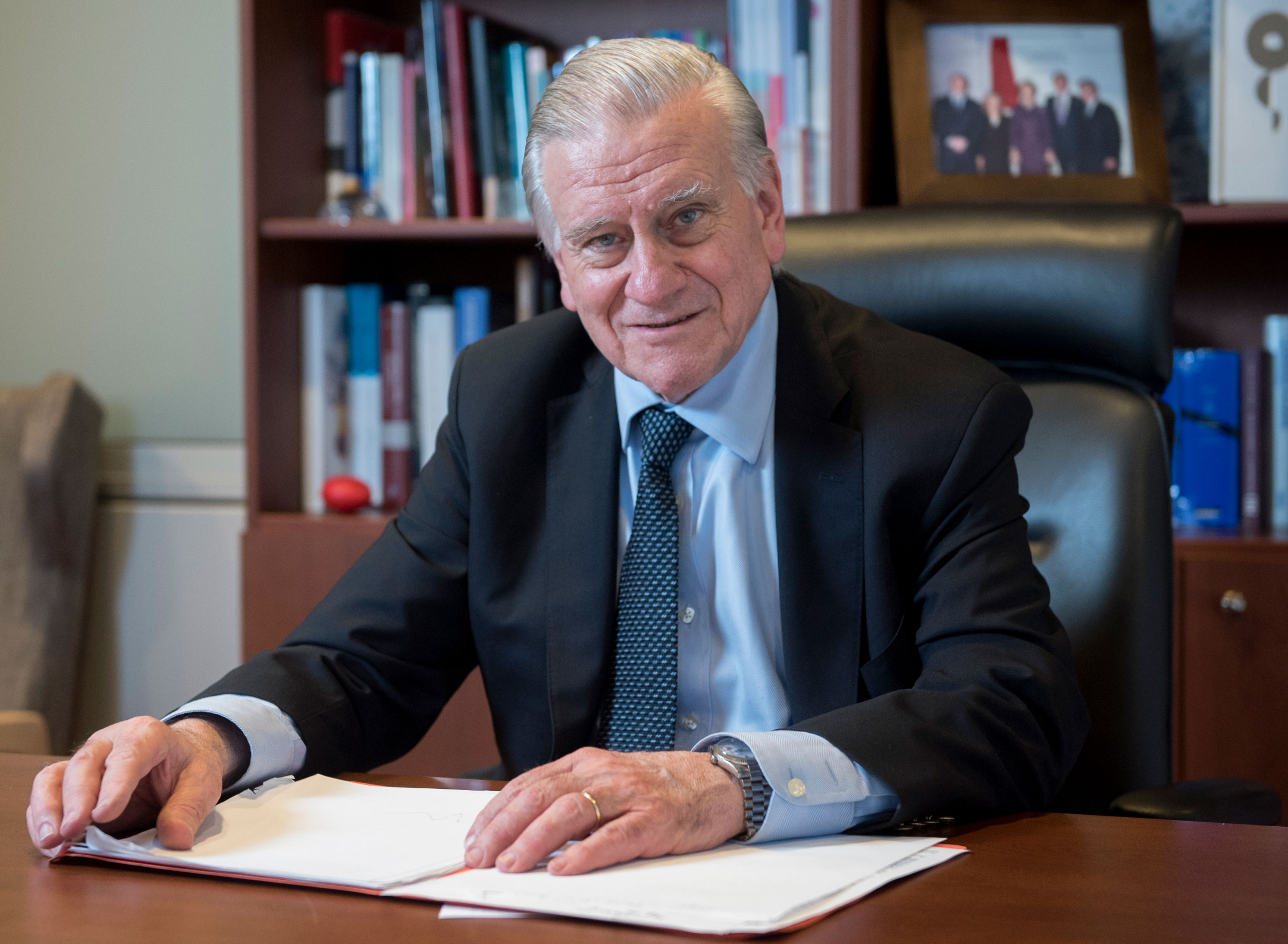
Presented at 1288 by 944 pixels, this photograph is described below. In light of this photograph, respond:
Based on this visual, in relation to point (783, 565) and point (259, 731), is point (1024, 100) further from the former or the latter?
point (259, 731)

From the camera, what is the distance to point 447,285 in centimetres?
248

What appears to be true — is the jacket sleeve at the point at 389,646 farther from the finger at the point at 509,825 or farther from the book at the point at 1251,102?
the book at the point at 1251,102

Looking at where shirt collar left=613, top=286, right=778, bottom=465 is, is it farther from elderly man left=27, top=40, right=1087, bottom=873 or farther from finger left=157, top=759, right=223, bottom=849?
finger left=157, top=759, right=223, bottom=849

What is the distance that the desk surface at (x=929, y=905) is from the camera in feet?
2.19

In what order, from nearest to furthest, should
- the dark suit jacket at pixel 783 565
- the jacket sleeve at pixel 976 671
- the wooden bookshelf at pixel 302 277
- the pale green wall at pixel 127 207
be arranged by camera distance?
1. the jacket sleeve at pixel 976 671
2. the dark suit jacket at pixel 783 565
3. the wooden bookshelf at pixel 302 277
4. the pale green wall at pixel 127 207

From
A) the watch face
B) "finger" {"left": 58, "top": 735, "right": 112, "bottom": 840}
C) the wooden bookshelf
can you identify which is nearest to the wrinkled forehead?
the watch face

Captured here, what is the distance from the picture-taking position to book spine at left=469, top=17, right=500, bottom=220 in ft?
7.05

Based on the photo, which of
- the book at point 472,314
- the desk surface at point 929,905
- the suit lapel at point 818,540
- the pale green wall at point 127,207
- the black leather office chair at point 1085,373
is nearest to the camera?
the desk surface at point 929,905

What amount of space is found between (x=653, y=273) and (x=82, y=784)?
68 cm

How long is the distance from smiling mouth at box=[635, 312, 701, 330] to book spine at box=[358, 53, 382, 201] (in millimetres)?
1138

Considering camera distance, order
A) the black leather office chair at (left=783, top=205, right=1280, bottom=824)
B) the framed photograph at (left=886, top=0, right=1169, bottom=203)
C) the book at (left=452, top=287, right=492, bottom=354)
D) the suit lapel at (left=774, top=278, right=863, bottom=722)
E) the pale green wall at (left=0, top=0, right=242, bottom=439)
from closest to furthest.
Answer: the suit lapel at (left=774, top=278, right=863, bottom=722) → the black leather office chair at (left=783, top=205, right=1280, bottom=824) → the framed photograph at (left=886, top=0, right=1169, bottom=203) → the book at (left=452, top=287, right=492, bottom=354) → the pale green wall at (left=0, top=0, right=242, bottom=439)

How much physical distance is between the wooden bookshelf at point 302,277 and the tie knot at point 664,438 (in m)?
0.79

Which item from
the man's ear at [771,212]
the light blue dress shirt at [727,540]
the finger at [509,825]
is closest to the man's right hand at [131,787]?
the finger at [509,825]

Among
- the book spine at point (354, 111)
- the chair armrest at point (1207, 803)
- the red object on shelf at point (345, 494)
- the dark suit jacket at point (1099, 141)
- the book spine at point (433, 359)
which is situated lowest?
the chair armrest at point (1207, 803)
